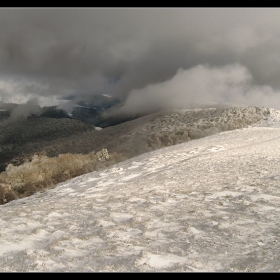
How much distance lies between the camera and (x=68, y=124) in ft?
290

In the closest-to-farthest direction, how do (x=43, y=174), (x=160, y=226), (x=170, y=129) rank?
(x=160, y=226)
(x=43, y=174)
(x=170, y=129)

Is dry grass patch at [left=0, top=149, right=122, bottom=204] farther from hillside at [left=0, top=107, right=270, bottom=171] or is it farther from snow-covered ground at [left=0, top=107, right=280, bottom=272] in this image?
hillside at [left=0, top=107, right=270, bottom=171]

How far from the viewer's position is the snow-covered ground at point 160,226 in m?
4.11

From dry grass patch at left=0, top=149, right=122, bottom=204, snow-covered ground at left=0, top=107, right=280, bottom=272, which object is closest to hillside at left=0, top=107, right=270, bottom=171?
dry grass patch at left=0, top=149, right=122, bottom=204

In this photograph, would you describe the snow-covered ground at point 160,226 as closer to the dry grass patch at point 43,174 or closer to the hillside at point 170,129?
the dry grass patch at point 43,174

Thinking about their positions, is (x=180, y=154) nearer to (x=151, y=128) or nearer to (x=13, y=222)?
(x=13, y=222)

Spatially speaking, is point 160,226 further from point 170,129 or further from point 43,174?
point 170,129

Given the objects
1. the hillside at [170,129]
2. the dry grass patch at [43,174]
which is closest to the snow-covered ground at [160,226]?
the dry grass patch at [43,174]

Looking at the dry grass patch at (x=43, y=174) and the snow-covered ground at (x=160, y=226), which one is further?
the dry grass patch at (x=43, y=174)

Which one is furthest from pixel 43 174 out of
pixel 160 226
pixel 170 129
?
pixel 170 129

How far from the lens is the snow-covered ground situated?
4105 millimetres

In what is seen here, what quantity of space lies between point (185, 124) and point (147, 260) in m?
24.4

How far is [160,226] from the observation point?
5.68 metres
